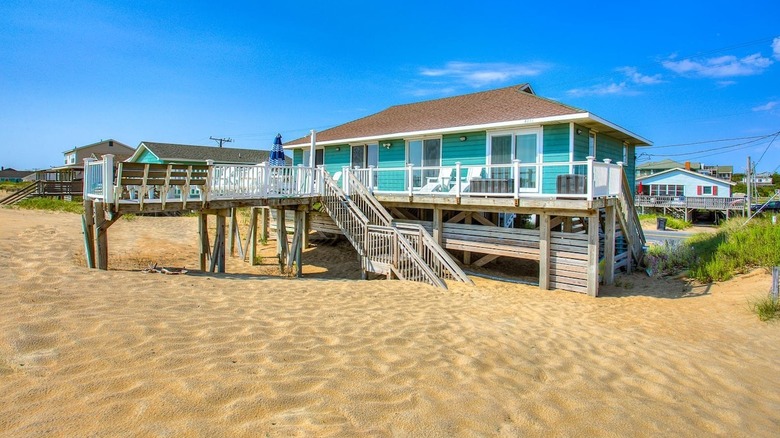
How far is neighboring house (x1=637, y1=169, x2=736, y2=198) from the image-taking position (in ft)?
156

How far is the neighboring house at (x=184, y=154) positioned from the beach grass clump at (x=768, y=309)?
33567 mm

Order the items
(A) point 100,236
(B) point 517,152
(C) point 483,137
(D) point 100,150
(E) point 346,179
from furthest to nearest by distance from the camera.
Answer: (D) point 100,150
(C) point 483,137
(E) point 346,179
(B) point 517,152
(A) point 100,236

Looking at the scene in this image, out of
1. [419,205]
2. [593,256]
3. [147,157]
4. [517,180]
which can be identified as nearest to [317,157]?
[419,205]

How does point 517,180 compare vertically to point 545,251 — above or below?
above

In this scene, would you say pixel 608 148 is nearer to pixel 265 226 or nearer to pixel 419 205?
pixel 419 205

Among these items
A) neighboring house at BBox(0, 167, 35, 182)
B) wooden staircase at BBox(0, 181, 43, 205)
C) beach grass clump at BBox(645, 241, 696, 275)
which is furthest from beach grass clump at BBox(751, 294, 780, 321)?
neighboring house at BBox(0, 167, 35, 182)

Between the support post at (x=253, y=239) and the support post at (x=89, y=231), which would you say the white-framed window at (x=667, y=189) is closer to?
the support post at (x=253, y=239)

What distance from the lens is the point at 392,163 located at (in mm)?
17578

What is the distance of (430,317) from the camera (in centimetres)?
687

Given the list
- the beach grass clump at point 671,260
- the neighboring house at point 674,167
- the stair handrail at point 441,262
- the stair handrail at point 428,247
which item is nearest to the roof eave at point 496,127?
the stair handrail at point 428,247

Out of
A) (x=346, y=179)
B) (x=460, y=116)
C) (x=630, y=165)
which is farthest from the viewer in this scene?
(x=630, y=165)

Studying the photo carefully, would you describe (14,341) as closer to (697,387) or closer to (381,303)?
(381,303)

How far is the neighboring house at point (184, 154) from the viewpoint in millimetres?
35062

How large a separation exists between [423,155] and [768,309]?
11.0 meters
